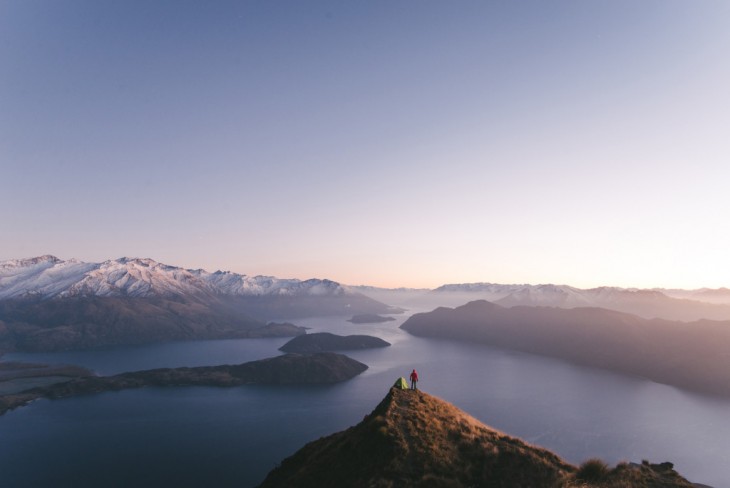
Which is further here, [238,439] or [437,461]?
[238,439]

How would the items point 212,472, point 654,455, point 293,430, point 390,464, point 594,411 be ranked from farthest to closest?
point 594,411 < point 293,430 < point 654,455 < point 212,472 < point 390,464

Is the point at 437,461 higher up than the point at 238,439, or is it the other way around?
the point at 437,461

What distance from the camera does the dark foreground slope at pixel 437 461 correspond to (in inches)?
982

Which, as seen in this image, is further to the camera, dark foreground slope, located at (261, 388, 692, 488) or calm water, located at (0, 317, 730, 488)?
calm water, located at (0, 317, 730, 488)

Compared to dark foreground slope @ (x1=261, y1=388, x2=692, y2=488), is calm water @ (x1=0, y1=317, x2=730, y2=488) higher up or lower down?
lower down

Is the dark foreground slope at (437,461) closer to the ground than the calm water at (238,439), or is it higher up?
higher up

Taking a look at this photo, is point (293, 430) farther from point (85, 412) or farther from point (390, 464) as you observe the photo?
point (390, 464)

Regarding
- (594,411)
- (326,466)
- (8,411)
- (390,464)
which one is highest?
(390,464)

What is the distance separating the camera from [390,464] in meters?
26.5

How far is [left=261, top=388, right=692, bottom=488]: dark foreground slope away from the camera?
24.9m

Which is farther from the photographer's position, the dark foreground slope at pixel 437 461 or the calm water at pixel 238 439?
the calm water at pixel 238 439

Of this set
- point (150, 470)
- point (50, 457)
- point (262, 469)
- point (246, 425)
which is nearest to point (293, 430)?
point (246, 425)

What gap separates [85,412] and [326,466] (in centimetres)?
23255

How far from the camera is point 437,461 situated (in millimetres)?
27031
